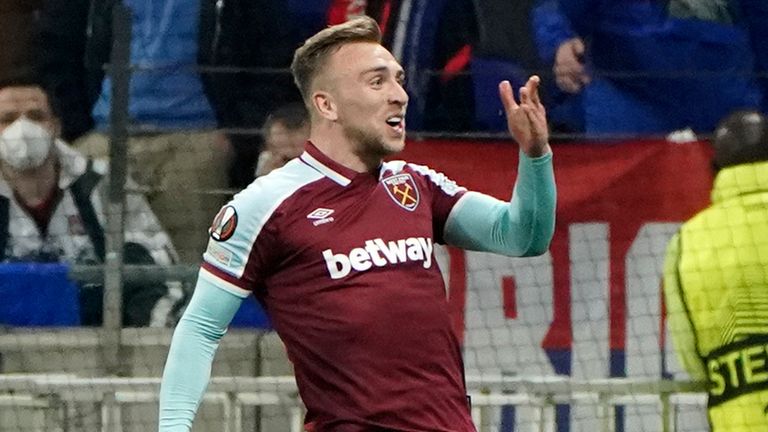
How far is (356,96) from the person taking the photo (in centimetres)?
411

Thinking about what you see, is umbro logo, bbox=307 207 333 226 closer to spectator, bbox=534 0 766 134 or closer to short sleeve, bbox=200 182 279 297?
short sleeve, bbox=200 182 279 297

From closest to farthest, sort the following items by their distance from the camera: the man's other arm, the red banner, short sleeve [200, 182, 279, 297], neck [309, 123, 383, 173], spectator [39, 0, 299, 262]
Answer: short sleeve [200, 182, 279, 297] → neck [309, 123, 383, 173] → the man's other arm → the red banner → spectator [39, 0, 299, 262]

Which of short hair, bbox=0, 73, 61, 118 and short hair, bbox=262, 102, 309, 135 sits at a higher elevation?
short hair, bbox=0, 73, 61, 118

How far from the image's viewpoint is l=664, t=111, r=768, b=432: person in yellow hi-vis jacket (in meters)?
5.63

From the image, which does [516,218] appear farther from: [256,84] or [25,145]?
[25,145]

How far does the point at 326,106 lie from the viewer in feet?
13.7

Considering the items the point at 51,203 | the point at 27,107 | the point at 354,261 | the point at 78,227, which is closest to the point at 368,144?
the point at 354,261

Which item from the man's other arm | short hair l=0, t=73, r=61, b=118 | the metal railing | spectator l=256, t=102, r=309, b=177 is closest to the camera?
the man's other arm

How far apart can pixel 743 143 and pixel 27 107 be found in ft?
9.90

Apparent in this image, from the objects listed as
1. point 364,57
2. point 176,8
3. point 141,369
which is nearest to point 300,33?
point 176,8

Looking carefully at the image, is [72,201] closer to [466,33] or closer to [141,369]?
[141,369]

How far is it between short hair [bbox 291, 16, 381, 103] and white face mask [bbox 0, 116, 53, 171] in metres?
3.07

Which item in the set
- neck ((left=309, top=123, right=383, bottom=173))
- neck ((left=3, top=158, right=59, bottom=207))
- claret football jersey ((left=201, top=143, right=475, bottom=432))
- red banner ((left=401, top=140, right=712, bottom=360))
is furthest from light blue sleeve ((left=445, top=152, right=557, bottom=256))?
neck ((left=3, top=158, right=59, bottom=207))

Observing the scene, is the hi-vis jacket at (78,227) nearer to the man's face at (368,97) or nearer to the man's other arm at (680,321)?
the man's other arm at (680,321)
